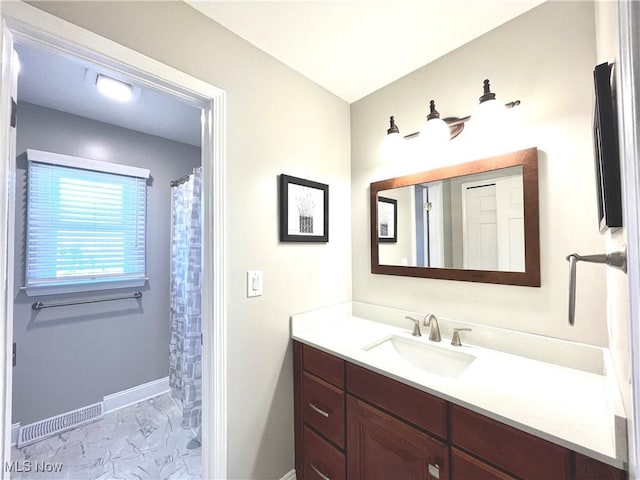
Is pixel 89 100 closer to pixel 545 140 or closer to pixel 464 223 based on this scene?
pixel 464 223

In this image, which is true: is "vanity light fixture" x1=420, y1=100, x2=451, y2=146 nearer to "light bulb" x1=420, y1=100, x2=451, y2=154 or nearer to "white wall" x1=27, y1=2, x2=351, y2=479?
"light bulb" x1=420, y1=100, x2=451, y2=154

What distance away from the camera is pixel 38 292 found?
1981 mm

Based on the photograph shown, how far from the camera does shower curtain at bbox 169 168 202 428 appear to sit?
6.49 ft

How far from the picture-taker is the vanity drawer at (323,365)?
1.33 m

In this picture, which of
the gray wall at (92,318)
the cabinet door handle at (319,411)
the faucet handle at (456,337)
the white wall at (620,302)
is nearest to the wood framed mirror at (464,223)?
the faucet handle at (456,337)

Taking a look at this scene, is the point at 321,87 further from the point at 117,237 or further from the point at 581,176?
the point at 117,237

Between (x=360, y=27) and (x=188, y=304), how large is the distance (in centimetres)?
210

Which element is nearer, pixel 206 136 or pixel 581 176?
pixel 581 176

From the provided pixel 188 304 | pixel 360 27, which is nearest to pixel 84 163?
pixel 188 304

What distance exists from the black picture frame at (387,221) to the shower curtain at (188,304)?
1242 mm

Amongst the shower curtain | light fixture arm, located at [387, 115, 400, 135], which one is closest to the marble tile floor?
the shower curtain

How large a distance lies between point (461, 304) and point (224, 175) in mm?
1421

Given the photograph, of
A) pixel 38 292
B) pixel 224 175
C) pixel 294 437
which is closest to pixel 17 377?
pixel 38 292

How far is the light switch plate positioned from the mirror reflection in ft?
2.74
